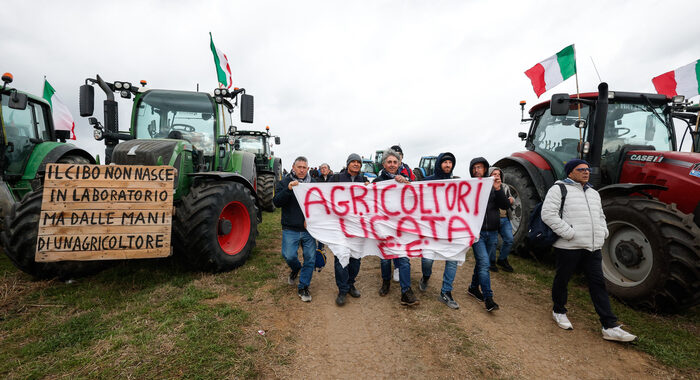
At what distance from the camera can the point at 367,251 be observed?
3.73m

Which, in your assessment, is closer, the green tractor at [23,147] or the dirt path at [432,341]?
the dirt path at [432,341]

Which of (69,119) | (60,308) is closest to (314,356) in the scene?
(60,308)

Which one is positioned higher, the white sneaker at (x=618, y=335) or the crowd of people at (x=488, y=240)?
the crowd of people at (x=488, y=240)

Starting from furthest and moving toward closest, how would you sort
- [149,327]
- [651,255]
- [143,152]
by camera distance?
[143,152] < [651,255] < [149,327]

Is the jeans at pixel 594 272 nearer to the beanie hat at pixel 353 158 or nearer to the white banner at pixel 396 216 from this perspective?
the white banner at pixel 396 216

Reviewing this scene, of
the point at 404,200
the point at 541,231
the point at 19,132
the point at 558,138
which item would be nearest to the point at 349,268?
the point at 404,200

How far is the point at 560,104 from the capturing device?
4301mm

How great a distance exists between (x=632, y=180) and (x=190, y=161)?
6.64m

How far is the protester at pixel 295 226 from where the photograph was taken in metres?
3.70

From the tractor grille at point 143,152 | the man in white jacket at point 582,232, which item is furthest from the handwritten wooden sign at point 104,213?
the man in white jacket at point 582,232

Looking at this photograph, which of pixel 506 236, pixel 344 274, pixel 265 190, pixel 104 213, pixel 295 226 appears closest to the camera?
pixel 104 213

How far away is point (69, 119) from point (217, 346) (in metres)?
9.01

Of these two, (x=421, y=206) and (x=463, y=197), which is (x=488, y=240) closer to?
(x=463, y=197)

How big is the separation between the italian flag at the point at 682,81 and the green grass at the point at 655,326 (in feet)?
16.0
